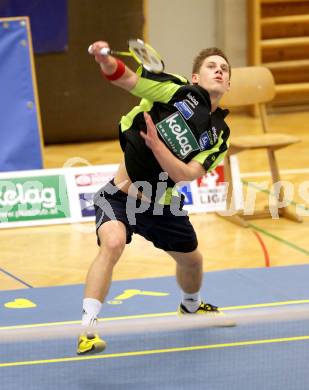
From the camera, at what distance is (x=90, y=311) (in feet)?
15.4

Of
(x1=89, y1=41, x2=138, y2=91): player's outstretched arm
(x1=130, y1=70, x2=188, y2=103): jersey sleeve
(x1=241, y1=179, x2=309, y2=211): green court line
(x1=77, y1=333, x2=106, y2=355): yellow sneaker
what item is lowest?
(x1=241, y1=179, x2=309, y2=211): green court line

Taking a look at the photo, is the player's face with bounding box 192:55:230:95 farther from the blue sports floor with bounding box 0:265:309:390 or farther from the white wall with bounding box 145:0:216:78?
the white wall with bounding box 145:0:216:78

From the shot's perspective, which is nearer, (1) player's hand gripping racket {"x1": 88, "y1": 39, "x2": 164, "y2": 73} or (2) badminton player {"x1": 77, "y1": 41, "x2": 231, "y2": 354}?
(1) player's hand gripping racket {"x1": 88, "y1": 39, "x2": 164, "y2": 73}

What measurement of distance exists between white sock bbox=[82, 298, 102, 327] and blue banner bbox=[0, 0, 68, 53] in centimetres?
648

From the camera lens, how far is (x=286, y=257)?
7.27 meters

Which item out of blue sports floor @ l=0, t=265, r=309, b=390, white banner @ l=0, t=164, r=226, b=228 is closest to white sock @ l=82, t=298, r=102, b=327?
blue sports floor @ l=0, t=265, r=309, b=390

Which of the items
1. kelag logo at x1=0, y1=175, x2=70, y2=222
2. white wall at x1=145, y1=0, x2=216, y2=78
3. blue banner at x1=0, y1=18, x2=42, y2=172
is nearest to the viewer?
kelag logo at x1=0, y1=175, x2=70, y2=222

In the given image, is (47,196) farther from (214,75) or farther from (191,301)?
(214,75)

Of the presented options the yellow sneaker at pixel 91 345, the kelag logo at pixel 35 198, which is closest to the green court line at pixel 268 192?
the kelag logo at pixel 35 198

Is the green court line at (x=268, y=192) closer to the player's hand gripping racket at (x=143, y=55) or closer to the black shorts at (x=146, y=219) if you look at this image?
the black shorts at (x=146, y=219)

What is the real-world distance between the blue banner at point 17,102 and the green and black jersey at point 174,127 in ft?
13.6

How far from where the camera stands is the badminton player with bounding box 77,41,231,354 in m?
4.88

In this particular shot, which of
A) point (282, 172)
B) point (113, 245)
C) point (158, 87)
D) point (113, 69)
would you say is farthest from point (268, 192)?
point (113, 69)

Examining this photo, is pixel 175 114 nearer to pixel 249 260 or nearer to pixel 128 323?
pixel 128 323
